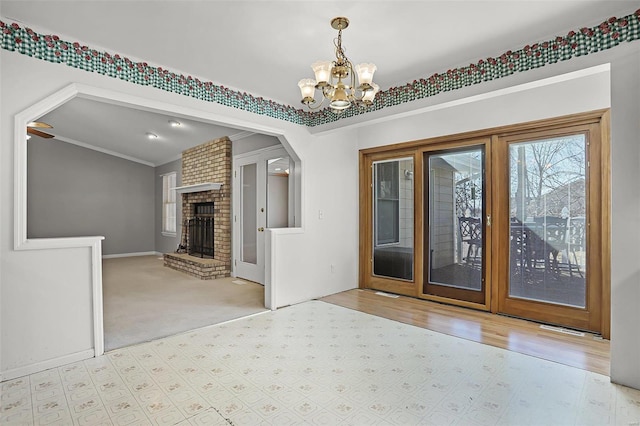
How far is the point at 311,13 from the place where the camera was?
229 centimetres

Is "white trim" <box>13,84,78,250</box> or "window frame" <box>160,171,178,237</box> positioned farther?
"window frame" <box>160,171,178,237</box>

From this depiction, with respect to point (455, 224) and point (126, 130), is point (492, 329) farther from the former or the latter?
point (126, 130)

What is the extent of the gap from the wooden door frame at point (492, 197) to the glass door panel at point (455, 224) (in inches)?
4.4

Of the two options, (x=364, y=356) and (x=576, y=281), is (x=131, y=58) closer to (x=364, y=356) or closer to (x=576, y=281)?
(x=364, y=356)

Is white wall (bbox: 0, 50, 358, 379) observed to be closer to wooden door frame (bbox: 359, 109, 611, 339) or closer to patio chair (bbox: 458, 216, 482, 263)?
wooden door frame (bbox: 359, 109, 611, 339)

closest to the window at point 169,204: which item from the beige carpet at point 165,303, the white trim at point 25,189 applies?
the beige carpet at point 165,303

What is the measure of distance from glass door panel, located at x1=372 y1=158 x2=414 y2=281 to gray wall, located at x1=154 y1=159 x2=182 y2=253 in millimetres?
5286

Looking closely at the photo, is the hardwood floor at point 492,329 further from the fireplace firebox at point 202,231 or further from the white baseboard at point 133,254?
the white baseboard at point 133,254

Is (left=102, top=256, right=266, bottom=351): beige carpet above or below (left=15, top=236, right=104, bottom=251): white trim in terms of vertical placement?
below

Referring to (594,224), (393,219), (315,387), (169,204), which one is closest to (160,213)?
(169,204)

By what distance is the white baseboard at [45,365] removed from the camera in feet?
7.86

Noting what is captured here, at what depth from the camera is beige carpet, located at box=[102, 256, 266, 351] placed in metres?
3.41

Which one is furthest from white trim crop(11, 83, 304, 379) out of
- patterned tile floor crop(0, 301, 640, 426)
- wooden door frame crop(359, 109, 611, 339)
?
wooden door frame crop(359, 109, 611, 339)

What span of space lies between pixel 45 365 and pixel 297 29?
10.3 ft
